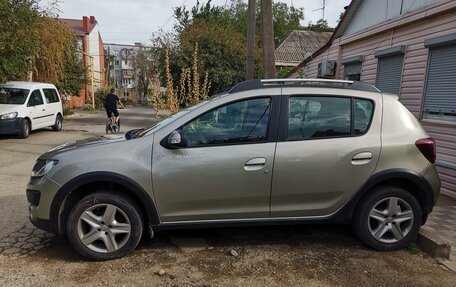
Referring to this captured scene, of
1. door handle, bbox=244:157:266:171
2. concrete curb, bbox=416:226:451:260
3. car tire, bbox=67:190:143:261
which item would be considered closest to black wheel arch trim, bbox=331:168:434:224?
concrete curb, bbox=416:226:451:260

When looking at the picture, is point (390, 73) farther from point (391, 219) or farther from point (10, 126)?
point (10, 126)

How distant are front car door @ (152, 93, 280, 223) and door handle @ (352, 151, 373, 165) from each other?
87cm

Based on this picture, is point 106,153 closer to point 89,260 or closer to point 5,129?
point 89,260

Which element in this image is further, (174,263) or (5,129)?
(5,129)

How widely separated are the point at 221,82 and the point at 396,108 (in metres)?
17.9

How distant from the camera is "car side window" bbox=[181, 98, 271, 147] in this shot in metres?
3.62

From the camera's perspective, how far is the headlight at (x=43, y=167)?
3.53 metres

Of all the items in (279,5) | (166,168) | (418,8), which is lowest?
(166,168)

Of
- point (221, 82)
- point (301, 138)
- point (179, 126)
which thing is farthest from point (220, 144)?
point (221, 82)

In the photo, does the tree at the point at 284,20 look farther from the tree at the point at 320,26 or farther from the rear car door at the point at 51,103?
the rear car door at the point at 51,103

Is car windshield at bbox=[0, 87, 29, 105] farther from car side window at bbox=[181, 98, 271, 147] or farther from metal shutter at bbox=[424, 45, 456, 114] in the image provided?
metal shutter at bbox=[424, 45, 456, 114]

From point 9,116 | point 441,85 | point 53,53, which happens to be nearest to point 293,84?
point 441,85

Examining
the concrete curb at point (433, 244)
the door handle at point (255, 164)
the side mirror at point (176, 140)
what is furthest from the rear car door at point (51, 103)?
the concrete curb at point (433, 244)

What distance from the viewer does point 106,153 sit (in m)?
3.49
